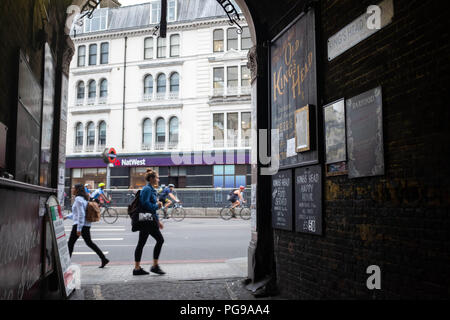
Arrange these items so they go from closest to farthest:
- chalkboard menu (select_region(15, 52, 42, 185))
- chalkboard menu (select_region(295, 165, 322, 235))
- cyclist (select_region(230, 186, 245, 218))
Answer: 1. chalkboard menu (select_region(15, 52, 42, 185))
2. chalkboard menu (select_region(295, 165, 322, 235))
3. cyclist (select_region(230, 186, 245, 218))

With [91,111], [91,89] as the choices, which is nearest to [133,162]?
[91,111]

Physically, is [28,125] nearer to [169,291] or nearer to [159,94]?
[169,291]

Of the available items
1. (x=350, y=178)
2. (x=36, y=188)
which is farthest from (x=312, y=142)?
(x=36, y=188)

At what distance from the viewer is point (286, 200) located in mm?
5734

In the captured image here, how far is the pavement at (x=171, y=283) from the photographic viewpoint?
5.73m

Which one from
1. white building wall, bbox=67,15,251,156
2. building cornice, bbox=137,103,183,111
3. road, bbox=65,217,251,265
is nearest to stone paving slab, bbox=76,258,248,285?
road, bbox=65,217,251,265

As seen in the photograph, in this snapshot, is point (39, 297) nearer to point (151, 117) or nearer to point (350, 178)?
point (350, 178)

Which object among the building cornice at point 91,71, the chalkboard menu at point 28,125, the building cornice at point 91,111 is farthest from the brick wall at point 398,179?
the building cornice at point 91,71

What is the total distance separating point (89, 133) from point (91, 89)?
11.8ft

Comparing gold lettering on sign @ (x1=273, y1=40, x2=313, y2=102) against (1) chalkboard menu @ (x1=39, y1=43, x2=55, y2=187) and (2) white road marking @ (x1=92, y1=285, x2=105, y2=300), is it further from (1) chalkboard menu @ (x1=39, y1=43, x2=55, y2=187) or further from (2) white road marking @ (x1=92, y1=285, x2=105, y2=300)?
(2) white road marking @ (x1=92, y1=285, x2=105, y2=300)

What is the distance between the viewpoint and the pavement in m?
5.73

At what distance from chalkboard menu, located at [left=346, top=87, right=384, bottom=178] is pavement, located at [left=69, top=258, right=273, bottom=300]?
2701 mm

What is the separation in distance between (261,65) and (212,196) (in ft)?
57.0
